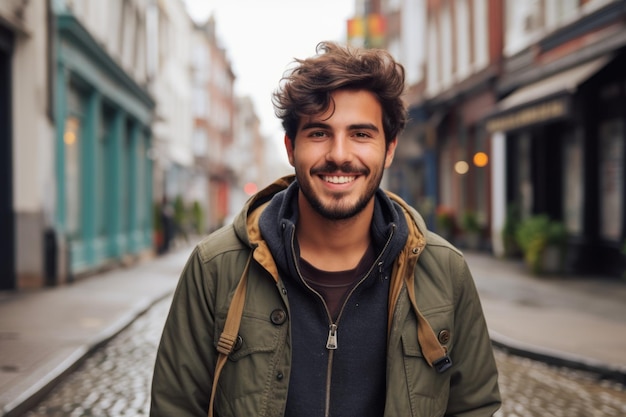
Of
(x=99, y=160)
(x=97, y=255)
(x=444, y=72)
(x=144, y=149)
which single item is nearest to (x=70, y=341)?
(x=97, y=255)

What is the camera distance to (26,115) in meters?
11.8

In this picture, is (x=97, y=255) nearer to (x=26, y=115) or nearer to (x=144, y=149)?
(x=26, y=115)

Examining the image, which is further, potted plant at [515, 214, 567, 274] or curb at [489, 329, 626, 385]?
potted plant at [515, 214, 567, 274]

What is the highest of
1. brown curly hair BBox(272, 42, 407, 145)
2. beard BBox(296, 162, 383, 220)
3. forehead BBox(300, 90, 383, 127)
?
brown curly hair BBox(272, 42, 407, 145)

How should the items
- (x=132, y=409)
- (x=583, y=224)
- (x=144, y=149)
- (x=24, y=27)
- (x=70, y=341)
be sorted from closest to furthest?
1. (x=132, y=409)
2. (x=70, y=341)
3. (x=24, y=27)
4. (x=583, y=224)
5. (x=144, y=149)

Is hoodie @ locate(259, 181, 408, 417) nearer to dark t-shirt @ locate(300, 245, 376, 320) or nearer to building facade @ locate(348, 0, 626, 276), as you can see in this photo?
dark t-shirt @ locate(300, 245, 376, 320)

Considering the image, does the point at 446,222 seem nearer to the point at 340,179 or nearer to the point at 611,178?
the point at 611,178

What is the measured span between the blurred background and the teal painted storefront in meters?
0.05

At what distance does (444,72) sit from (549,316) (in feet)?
58.4

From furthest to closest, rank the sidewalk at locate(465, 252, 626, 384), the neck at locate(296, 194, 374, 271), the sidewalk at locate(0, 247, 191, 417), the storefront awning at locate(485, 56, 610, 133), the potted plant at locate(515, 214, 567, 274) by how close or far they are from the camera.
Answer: the potted plant at locate(515, 214, 567, 274) < the storefront awning at locate(485, 56, 610, 133) < the sidewalk at locate(465, 252, 626, 384) < the sidewalk at locate(0, 247, 191, 417) < the neck at locate(296, 194, 374, 271)

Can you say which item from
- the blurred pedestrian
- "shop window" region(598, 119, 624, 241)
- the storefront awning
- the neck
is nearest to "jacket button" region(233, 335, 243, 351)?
the neck

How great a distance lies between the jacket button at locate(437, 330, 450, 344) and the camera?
86.0 inches

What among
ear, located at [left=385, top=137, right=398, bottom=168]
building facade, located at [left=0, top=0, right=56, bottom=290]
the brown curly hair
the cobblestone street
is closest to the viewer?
Result: the brown curly hair

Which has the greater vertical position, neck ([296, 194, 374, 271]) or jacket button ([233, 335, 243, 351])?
neck ([296, 194, 374, 271])
